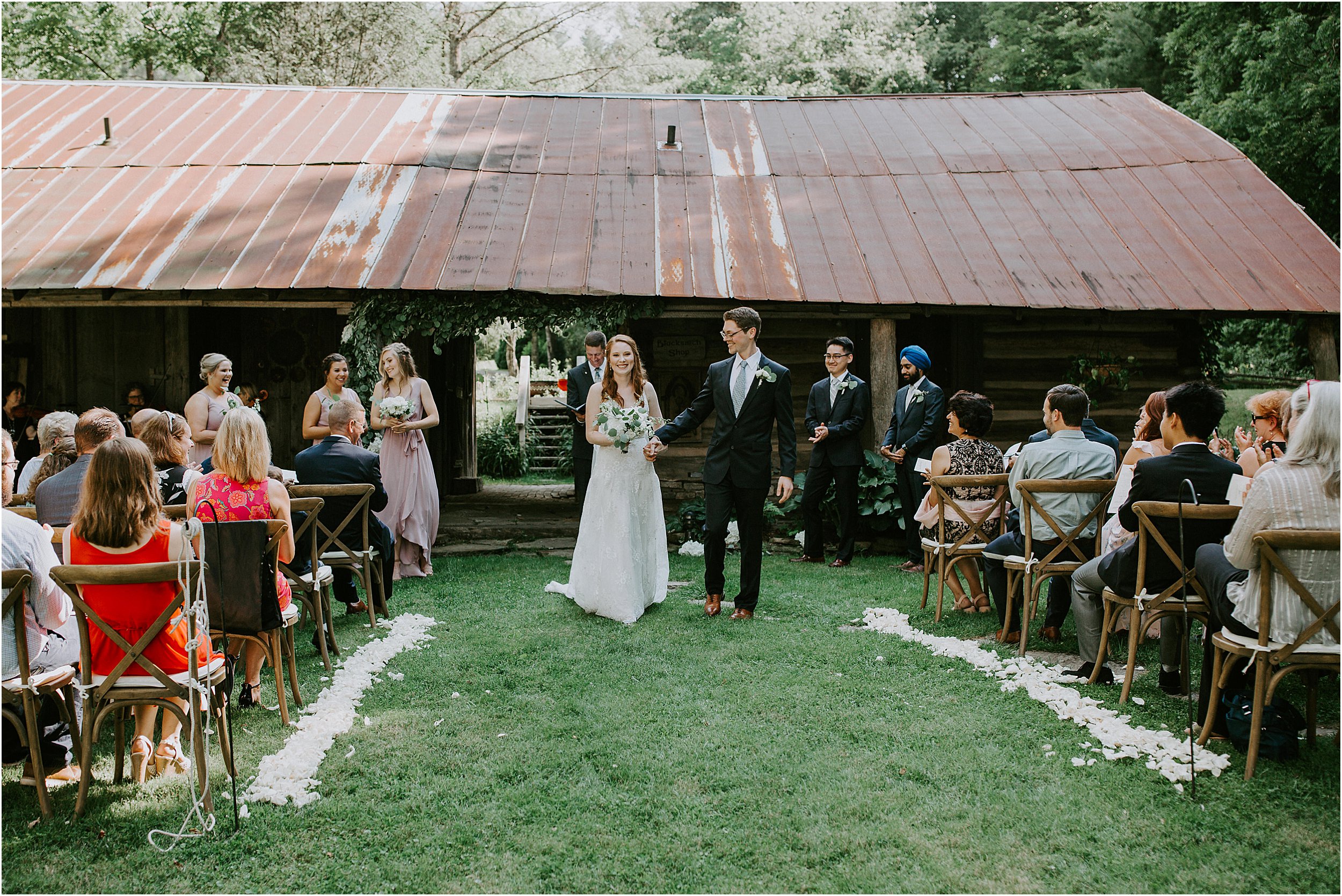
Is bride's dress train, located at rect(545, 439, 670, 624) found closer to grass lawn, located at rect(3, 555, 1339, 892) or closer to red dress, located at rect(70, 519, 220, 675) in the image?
grass lawn, located at rect(3, 555, 1339, 892)

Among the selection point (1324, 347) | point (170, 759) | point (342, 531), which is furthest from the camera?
point (1324, 347)

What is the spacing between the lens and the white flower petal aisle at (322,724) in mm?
3682

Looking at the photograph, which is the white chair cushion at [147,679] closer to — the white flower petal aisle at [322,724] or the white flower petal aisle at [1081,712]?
the white flower petal aisle at [322,724]

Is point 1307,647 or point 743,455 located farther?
point 743,455

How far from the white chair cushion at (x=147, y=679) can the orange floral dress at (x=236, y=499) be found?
2.91 feet

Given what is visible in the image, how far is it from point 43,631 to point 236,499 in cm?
103

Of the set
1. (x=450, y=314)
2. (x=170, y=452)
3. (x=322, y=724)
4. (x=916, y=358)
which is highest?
(x=450, y=314)

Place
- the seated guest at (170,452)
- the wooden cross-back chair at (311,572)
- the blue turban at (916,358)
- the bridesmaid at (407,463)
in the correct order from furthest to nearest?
1. the blue turban at (916,358)
2. the bridesmaid at (407,463)
3. the seated guest at (170,452)
4. the wooden cross-back chair at (311,572)

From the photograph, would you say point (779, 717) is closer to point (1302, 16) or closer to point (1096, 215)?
point (1096, 215)

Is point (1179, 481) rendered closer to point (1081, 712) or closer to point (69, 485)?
point (1081, 712)

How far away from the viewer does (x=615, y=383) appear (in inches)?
254

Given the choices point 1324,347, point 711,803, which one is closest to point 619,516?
point 711,803

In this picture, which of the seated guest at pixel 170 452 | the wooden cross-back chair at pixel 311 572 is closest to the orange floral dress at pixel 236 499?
the wooden cross-back chair at pixel 311 572

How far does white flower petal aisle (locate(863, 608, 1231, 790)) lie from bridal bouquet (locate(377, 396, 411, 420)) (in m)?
3.86
